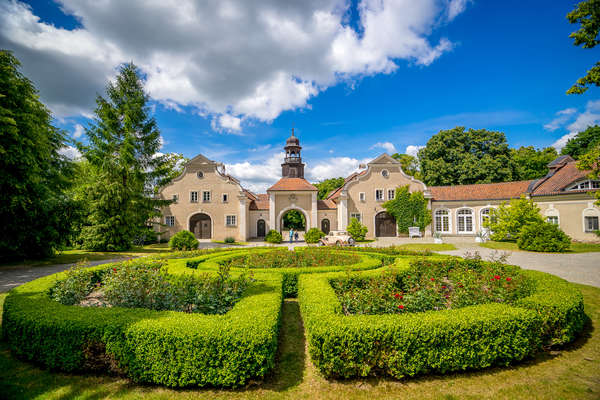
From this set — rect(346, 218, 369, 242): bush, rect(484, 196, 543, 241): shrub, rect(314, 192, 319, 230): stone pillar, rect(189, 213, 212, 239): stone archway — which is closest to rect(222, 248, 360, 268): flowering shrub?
rect(346, 218, 369, 242): bush

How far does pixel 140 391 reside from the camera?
12.5 feet

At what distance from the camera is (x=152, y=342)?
3.83 m

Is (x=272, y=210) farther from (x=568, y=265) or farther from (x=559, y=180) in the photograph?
(x=559, y=180)

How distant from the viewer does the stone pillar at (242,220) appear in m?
27.5

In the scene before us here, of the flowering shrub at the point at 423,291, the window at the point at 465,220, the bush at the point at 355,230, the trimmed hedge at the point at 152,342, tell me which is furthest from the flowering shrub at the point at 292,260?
the window at the point at 465,220

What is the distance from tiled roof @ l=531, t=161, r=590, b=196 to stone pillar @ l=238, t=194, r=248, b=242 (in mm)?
29233

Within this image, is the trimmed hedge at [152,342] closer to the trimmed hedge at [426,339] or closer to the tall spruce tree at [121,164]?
the trimmed hedge at [426,339]

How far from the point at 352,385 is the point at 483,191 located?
1252 inches

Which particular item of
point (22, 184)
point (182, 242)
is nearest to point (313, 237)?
point (182, 242)

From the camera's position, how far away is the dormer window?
2132cm

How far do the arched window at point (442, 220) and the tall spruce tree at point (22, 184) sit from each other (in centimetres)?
3295

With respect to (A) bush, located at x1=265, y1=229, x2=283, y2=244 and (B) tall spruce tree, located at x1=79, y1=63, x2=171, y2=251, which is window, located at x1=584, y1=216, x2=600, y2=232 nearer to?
(A) bush, located at x1=265, y1=229, x2=283, y2=244

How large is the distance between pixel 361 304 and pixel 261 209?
2491cm

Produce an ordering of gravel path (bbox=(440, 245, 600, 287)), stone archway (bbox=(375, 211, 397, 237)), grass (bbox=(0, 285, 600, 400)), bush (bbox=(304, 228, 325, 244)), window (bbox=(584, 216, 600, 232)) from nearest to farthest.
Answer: grass (bbox=(0, 285, 600, 400))
gravel path (bbox=(440, 245, 600, 287))
window (bbox=(584, 216, 600, 232))
bush (bbox=(304, 228, 325, 244))
stone archway (bbox=(375, 211, 397, 237))
